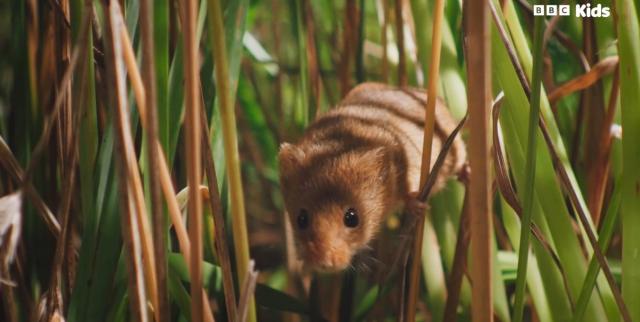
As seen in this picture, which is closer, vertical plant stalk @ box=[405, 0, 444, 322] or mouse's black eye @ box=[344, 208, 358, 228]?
vertical plant stalk @ box=[405, 0, 444, 322]

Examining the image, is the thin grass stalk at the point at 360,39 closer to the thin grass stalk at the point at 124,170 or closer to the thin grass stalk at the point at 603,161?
the thin grass stalk at the point at 603,161

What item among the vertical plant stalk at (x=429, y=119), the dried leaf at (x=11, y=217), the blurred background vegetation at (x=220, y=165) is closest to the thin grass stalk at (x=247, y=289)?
the blurred background vegetation at (x=220, y=165)

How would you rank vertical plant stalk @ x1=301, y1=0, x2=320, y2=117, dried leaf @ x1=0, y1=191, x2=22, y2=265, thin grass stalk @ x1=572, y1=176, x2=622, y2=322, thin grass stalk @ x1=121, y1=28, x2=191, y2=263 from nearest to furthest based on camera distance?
dried leaf @ x1=0, y1=191, x2=22, y2=265 < thin grass stalk @ x1=121, y1=28, x2=191, y2=263 < thin grass stalk @ x1=572, y1=176, x2=622, y2=322 < vertical plant stalk @ x1=301, y1=0, x2=320, y2=117

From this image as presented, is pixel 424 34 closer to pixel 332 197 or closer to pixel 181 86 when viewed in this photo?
pixel 332 197

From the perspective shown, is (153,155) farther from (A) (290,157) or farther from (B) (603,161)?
(B) (603,161)

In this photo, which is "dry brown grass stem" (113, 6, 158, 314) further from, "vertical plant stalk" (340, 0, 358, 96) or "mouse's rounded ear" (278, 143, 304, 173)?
"vertical plant stalk" (340, 0, 358, 96)

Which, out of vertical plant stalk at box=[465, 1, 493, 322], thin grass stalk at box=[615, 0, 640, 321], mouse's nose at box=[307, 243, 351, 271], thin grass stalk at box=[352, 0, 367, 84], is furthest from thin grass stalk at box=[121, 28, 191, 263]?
thin grass stalk at box=[352, 0, 367, 84]

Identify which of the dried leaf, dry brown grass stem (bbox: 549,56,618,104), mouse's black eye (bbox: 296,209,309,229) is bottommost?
mouse's black eye (bbox: 296,209,309,229)
